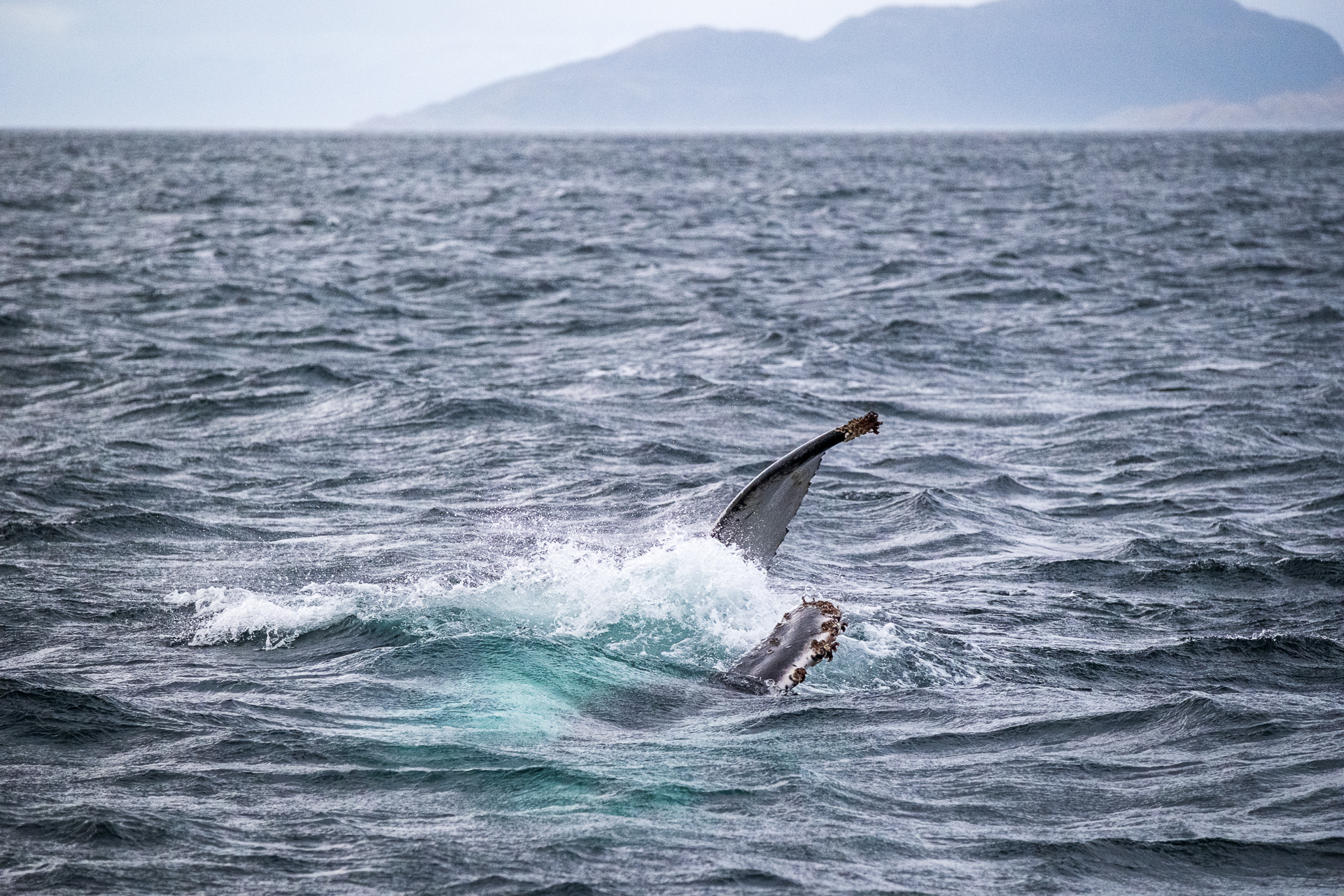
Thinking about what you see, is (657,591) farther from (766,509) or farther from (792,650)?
(792,650)

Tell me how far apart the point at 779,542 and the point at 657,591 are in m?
0.89

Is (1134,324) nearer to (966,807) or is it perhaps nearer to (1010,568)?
(1010,568)

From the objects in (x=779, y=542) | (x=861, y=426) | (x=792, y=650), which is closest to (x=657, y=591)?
(x=779, y=542)

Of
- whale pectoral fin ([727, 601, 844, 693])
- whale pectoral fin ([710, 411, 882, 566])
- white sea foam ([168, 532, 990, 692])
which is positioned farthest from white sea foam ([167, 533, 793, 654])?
whale pectoral fin ([727, 601, 844, 693])

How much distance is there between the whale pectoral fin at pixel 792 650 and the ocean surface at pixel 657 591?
0.15 metres

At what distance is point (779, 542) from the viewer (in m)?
9.23

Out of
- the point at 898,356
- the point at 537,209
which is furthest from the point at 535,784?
the point at 537,209

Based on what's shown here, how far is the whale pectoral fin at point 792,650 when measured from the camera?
7895 mm

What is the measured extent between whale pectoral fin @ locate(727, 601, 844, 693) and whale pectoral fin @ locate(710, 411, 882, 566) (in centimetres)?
89

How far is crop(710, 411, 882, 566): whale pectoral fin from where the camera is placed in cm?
905

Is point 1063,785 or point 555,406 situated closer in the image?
point 1063,785

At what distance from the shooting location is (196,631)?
30.0ft

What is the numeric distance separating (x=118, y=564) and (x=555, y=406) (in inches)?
268

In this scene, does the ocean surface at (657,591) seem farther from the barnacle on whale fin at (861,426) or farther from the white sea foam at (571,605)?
the barnacle on whale fin at (861,426)
